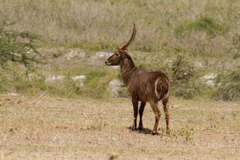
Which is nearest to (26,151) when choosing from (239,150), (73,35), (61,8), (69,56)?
(239,150)

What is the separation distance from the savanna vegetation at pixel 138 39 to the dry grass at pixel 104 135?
148 inches

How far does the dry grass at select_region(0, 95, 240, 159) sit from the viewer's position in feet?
18.4

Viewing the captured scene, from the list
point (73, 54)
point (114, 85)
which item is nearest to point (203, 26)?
point (73, 54)

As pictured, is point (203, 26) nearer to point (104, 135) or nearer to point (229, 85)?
point (229, 85)

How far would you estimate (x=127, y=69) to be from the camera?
8000 millimetres

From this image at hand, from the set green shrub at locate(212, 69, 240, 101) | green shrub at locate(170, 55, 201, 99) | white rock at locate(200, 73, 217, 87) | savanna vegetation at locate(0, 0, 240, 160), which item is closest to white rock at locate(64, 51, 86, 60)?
savanna vegetation at locate(0, 0, 240, 160)

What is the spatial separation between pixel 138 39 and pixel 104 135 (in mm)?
16125

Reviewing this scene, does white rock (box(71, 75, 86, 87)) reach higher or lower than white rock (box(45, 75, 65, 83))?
lower

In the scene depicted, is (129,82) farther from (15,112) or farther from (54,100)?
(54,100)

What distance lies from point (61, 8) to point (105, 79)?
37.5 ft

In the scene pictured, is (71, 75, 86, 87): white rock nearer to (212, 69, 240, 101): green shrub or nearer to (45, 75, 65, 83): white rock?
(45, 75, 65, 83): white rock

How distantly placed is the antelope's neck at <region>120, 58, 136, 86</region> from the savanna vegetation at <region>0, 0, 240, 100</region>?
616cm

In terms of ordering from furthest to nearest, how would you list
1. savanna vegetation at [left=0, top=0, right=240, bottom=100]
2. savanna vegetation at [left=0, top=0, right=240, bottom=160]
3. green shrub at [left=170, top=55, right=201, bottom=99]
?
1. savanna vegetation at [left=0, top=0, right=240, bottom=100]
2. green shrub at [left=170, top=55, right=201, bottom=99]
3. savanna vegetation at [left=0, top=0, right=240, bottom=160]

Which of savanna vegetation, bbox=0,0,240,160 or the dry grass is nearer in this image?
the dry grass
